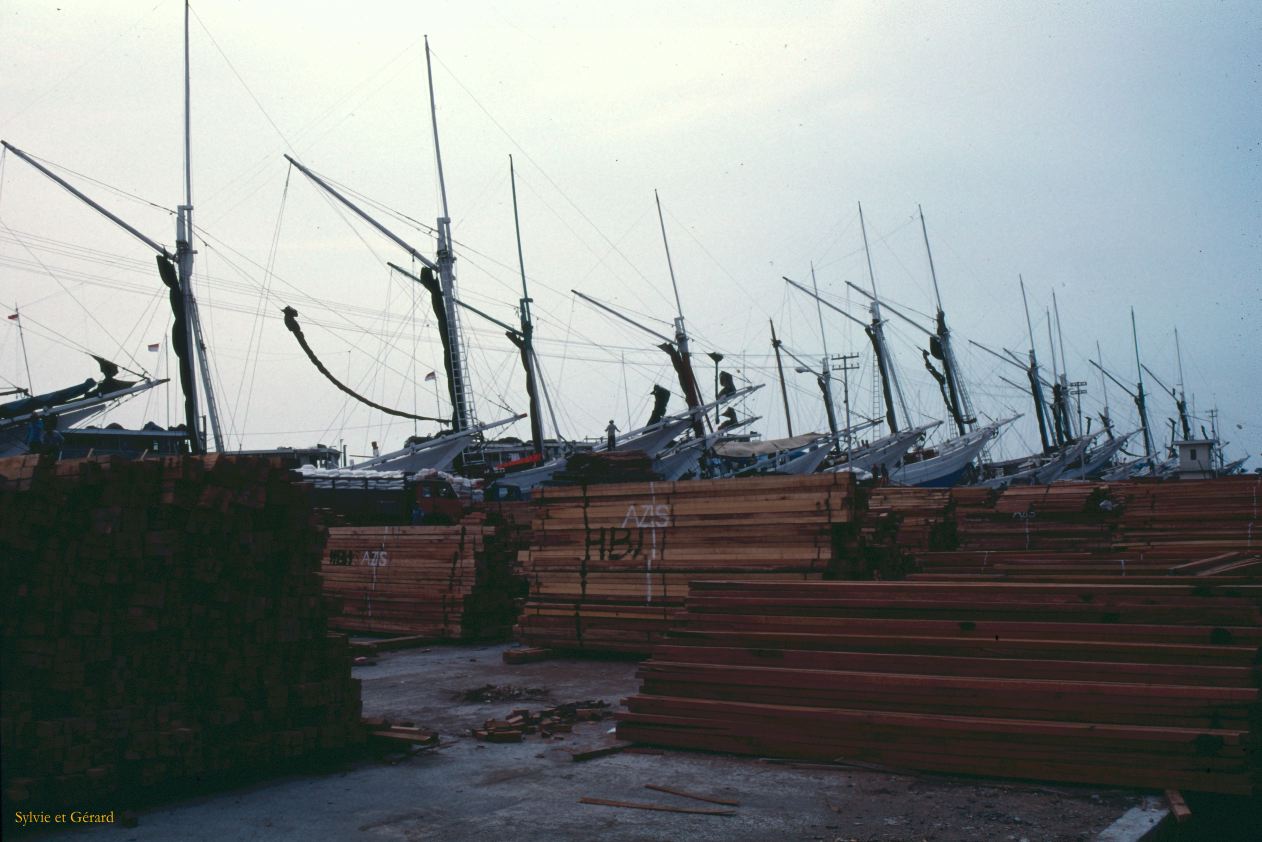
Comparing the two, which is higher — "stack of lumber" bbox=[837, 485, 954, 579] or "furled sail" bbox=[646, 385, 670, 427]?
"furled sail" bbox=[646, 385, 670, 427]

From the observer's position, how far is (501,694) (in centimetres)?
1226

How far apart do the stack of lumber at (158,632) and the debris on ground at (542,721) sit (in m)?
1.33

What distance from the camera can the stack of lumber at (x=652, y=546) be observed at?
13148 mm

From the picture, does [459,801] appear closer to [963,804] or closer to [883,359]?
[963,804]

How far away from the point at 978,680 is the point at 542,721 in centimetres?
429

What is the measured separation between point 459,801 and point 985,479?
68025 mm

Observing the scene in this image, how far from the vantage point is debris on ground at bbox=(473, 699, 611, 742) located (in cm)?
967

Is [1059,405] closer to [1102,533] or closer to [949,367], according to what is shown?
[949,367]

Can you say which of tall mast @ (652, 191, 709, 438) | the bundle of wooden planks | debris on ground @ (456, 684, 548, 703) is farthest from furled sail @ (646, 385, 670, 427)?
debris on ground @ (456, 684, 548, 703)

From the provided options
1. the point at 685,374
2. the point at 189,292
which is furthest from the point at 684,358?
the point at 189,292

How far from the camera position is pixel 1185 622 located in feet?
26.6

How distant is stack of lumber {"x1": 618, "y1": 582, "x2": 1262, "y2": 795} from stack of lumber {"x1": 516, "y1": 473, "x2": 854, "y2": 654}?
3.25 m

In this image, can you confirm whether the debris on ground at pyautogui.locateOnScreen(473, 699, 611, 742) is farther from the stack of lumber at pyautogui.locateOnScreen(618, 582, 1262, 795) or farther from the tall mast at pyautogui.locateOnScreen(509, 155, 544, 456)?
the tall mast at pyautogui.locateOnScreen(509, 155, 544, 456)

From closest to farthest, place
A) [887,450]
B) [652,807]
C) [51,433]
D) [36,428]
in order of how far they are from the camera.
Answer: [652,807] < [51,433] < [36,428] < [887,450]
